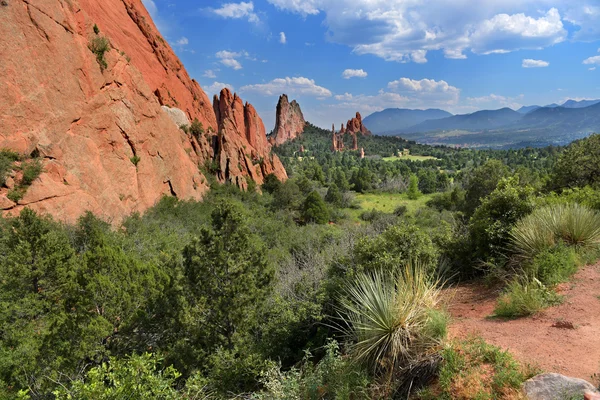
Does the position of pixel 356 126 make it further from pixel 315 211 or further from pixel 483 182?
pixel 483 182

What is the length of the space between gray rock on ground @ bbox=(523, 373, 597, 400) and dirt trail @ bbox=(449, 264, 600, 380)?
364 millimetres

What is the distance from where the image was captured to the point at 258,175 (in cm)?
4462

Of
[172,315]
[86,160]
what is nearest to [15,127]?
[86,160]

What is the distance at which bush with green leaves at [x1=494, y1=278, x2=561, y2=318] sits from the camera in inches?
217

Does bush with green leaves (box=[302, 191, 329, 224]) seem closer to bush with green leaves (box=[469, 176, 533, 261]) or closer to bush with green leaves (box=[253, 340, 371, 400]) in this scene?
bush with green leaves (box=[469, 176, 533, 261])

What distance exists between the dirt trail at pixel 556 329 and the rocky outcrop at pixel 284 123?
137 m

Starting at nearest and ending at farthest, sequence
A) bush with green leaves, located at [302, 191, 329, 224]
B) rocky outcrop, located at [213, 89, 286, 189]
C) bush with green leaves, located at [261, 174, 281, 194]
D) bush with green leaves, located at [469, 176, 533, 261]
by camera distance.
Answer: bush with green leaves, located at [469, 176, 533, 261] < bush with green leaves, located at [302, 191, 329, 224] < rocky outcrop, located at [213, 89, 286, 189] < bush with green leaves, located at [261, 174, 281, 194]

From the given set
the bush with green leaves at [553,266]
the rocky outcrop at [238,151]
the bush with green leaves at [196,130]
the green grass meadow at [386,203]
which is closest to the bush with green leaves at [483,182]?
the green grass meadow at [386,203]

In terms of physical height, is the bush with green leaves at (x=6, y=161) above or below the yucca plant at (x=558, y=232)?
above

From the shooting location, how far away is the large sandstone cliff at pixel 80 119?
18.2 meters

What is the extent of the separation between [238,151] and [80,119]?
2135 cm

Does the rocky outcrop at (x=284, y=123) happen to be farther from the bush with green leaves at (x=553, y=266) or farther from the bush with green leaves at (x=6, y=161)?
the bush with green leaves at (x=553, y=266)

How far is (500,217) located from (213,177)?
32400 mm

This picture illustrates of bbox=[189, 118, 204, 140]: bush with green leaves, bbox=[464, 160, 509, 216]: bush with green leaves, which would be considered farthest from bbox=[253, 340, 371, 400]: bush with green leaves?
bbox=[189, 118, 204, 140]: bush with green leaves
